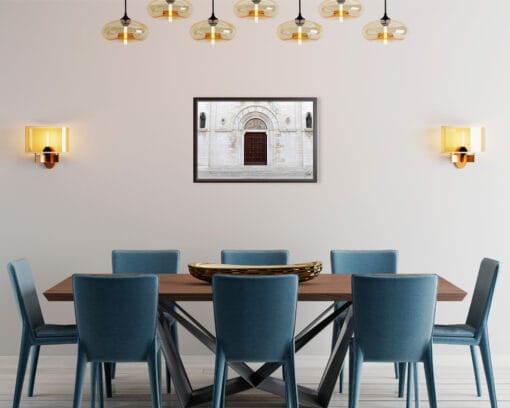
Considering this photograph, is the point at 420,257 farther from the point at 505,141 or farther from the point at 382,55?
the point at 382,55

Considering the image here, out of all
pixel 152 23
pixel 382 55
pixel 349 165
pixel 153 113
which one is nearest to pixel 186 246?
pixel 153 113

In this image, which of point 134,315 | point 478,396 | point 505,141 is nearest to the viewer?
point 134,315

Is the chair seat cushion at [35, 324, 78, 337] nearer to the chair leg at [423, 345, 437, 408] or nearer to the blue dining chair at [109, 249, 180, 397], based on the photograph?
the blue dining chair at [109, 249, 180, 397]

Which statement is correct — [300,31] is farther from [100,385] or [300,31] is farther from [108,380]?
[108,380]

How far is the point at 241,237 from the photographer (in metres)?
5.62

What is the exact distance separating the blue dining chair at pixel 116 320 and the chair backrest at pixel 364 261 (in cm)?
176

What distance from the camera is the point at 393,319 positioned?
12.2 feet

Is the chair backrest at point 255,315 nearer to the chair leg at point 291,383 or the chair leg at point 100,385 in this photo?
the chair leg at point 291,383

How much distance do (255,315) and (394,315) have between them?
0.74m

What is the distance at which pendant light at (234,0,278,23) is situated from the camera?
3.85 meters

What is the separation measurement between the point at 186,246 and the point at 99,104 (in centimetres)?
135

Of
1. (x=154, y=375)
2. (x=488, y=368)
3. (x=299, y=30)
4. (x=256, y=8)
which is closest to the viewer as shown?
(x=154, y=375)

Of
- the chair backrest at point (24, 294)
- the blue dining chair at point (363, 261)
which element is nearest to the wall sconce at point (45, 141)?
the chair backrest at point (24, 294)

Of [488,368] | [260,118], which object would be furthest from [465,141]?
[488,368]
